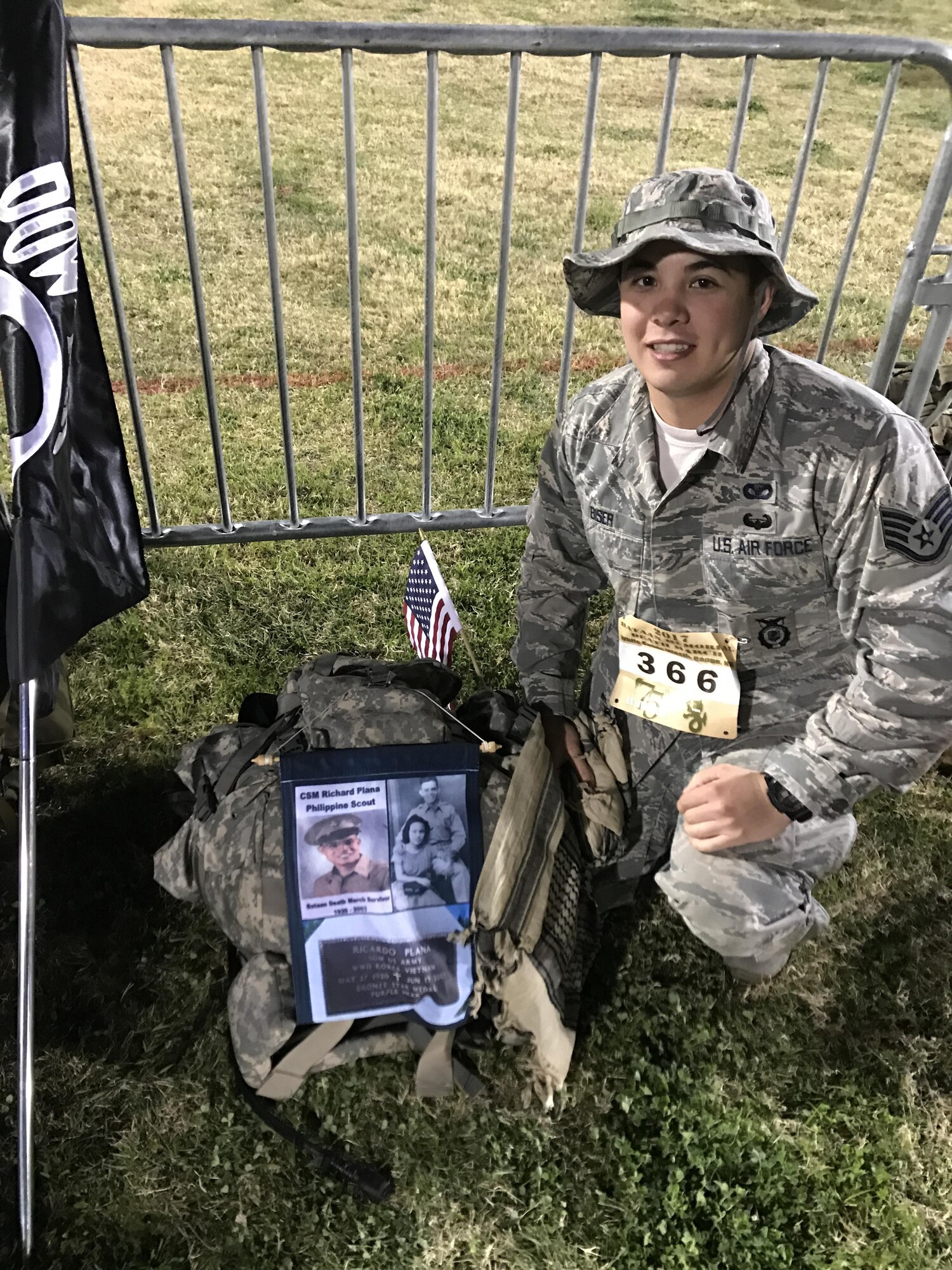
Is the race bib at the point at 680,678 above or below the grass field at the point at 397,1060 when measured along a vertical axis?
above

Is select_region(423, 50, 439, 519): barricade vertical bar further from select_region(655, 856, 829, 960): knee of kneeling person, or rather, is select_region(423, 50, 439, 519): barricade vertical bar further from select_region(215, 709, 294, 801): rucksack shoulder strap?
select_region(655, 856, 829, 960): knee of kneeling person

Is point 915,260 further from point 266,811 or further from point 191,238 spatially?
point 266,811

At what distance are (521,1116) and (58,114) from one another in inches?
94.3

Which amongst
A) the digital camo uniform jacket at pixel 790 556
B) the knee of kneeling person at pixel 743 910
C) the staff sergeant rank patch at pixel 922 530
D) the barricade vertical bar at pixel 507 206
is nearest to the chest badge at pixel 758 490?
the digital camo uniform jacket at pixel 790 556

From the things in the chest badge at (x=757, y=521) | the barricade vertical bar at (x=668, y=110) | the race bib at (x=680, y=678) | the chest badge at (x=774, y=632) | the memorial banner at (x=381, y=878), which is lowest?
the memorial banner at (x=381, y=878)

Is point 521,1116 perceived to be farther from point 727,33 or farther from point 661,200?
point 727,33

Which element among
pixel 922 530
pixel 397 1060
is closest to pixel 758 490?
pixel 922 530

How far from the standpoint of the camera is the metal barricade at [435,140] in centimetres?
221

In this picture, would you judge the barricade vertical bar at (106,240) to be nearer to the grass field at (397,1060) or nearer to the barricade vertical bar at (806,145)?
the grass field at (397,1060)

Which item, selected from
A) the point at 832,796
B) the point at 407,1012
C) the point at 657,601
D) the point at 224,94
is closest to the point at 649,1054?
the point at 407,1012

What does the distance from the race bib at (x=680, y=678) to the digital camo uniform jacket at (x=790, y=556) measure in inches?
1.7

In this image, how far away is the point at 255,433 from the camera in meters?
4.77

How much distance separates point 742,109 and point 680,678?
1.69m

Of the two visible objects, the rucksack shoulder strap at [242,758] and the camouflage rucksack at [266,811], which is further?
the rucksack shoulder strap at [242,758]
